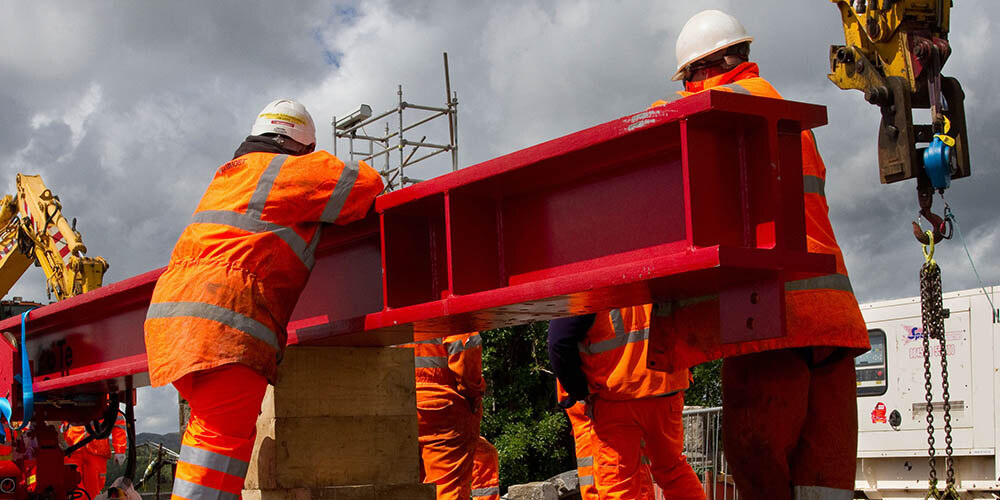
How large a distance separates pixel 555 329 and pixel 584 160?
2767 mm

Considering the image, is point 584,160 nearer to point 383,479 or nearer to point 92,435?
point 383,479

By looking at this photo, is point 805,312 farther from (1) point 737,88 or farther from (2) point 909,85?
(2) point 909,85

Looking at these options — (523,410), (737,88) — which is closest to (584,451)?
(737,88)

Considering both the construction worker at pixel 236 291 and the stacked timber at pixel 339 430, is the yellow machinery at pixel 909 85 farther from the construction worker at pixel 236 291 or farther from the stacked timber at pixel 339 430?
the construction worker at pixel 236 291

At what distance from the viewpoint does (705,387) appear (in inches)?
745

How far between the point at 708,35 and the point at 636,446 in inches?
113

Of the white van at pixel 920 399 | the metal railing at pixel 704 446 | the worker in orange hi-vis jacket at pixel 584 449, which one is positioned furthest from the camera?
the metal railing at pixel 704 446

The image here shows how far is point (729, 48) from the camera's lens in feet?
15.2

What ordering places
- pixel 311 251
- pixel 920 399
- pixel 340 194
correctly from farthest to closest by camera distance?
1. pixel 920 399
2. pixel 311 251
3. pixel 340 194

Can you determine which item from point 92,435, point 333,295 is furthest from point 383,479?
point 92,435

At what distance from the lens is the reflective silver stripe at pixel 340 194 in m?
4.72

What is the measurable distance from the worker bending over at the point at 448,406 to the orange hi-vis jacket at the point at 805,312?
3.94 metres

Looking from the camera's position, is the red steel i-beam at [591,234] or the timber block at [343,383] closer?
the red steel i-beam at [591,234]

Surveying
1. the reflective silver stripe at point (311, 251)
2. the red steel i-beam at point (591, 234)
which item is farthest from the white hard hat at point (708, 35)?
the reflective silver stripe at point (311, 251)
